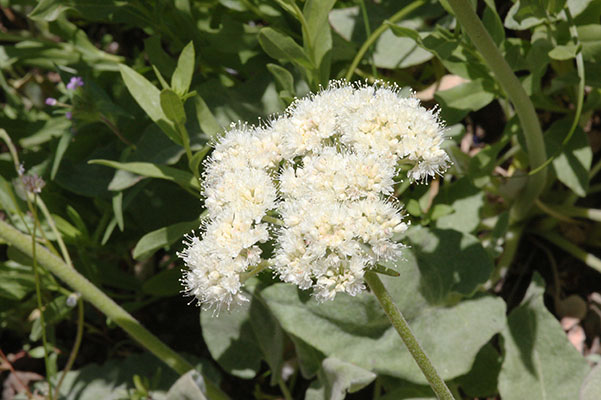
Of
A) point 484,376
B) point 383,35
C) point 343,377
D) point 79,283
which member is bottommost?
point 484,376

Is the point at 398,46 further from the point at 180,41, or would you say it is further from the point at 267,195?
the point at 267,195

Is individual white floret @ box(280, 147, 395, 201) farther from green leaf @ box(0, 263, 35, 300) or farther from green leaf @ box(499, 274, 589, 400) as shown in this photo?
green leaf @ box(0, 263, 35, 300)

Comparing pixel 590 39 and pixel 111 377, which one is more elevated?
pixel 590 39

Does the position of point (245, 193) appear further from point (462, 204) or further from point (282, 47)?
point (462, 204)

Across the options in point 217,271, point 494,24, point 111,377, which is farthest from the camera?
point 111,377

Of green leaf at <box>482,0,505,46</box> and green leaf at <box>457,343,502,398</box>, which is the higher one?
green leaf at <box>482,0,505,46</box>

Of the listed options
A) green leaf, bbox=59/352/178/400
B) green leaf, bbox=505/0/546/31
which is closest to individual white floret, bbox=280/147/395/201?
green leaf, bbox=505/0/546/31

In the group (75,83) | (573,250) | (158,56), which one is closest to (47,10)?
(75,83)
